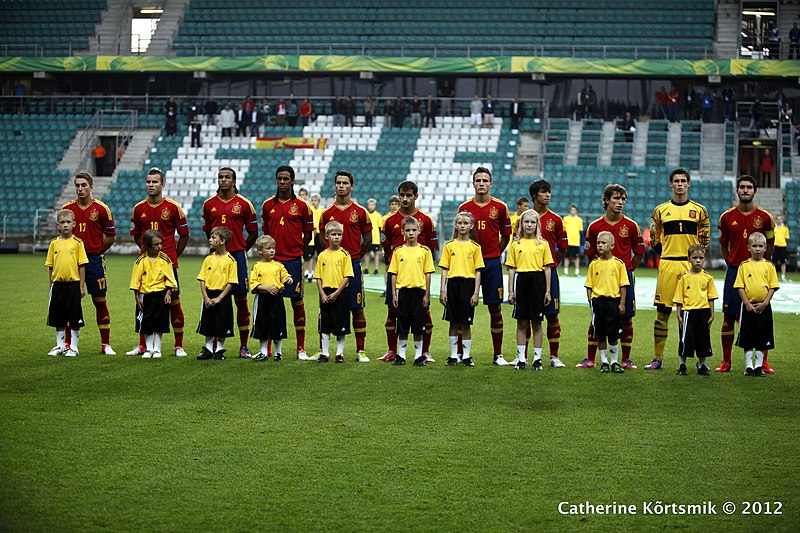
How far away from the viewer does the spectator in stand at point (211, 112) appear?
38281 mm

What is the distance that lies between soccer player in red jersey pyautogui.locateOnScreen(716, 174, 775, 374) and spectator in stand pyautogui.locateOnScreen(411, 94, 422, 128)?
27159mm

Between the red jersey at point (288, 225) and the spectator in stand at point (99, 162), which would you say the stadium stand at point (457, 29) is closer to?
the spectator in stand at point (99, 162)

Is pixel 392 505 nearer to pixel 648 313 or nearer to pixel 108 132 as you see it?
pixel 648 313

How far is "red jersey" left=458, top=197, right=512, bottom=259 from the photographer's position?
36.0 feet

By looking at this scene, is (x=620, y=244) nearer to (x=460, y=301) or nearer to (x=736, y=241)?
(x=736, y=241)

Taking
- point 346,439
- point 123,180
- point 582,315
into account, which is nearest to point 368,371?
point 346,439

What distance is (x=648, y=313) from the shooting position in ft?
54.9

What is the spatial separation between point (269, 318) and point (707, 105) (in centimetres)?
2905

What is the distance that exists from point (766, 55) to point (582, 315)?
24.5 m

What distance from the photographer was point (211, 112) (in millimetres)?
38281

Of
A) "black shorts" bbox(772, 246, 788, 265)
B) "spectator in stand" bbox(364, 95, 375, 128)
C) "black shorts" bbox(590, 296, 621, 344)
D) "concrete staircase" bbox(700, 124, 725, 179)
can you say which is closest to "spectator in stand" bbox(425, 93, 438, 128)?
"spectator in stand" bbox(364, 95, 375, 128)

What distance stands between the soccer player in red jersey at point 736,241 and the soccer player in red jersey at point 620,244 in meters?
0.91

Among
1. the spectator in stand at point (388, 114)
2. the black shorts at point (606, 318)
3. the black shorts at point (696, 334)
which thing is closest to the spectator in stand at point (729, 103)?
the spectator in stand at point (388, 114)

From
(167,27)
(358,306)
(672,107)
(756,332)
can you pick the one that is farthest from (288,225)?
(167,27)
